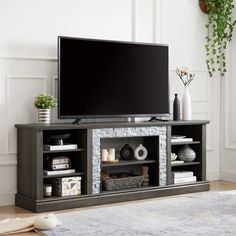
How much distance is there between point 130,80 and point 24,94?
103 centimetres

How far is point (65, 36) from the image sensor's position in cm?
479

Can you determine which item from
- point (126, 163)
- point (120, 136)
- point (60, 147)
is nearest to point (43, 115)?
point (60, 147)

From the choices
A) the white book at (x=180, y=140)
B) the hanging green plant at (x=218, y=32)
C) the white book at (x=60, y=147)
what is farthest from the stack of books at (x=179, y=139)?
the white book at (x=60, y=147)

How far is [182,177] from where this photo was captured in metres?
5.35

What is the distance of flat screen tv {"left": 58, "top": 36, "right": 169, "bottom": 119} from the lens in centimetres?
475

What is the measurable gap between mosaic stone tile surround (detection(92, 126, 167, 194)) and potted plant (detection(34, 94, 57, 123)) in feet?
1.43

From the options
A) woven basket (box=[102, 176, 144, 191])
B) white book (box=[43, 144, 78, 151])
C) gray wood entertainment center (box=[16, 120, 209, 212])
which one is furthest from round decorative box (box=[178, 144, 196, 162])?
white book (box=[43, 144, 78, 151])

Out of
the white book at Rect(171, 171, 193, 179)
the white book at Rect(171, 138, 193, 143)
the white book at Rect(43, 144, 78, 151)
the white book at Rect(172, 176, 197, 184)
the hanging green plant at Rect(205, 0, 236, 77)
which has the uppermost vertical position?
the hanging green plant at Rect(205, 0, 236, 77)

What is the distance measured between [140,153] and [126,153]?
144 mm

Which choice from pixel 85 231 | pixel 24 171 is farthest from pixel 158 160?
pixel 85 231

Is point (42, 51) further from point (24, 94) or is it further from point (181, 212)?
point (181, 212)

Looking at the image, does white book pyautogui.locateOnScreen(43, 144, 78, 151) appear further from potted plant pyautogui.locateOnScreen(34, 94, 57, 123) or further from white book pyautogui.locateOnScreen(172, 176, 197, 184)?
white book pyautogui.locateOnScreen(172, 176, 197, 184)

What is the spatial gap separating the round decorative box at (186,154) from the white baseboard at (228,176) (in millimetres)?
841

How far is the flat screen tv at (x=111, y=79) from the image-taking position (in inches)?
187
